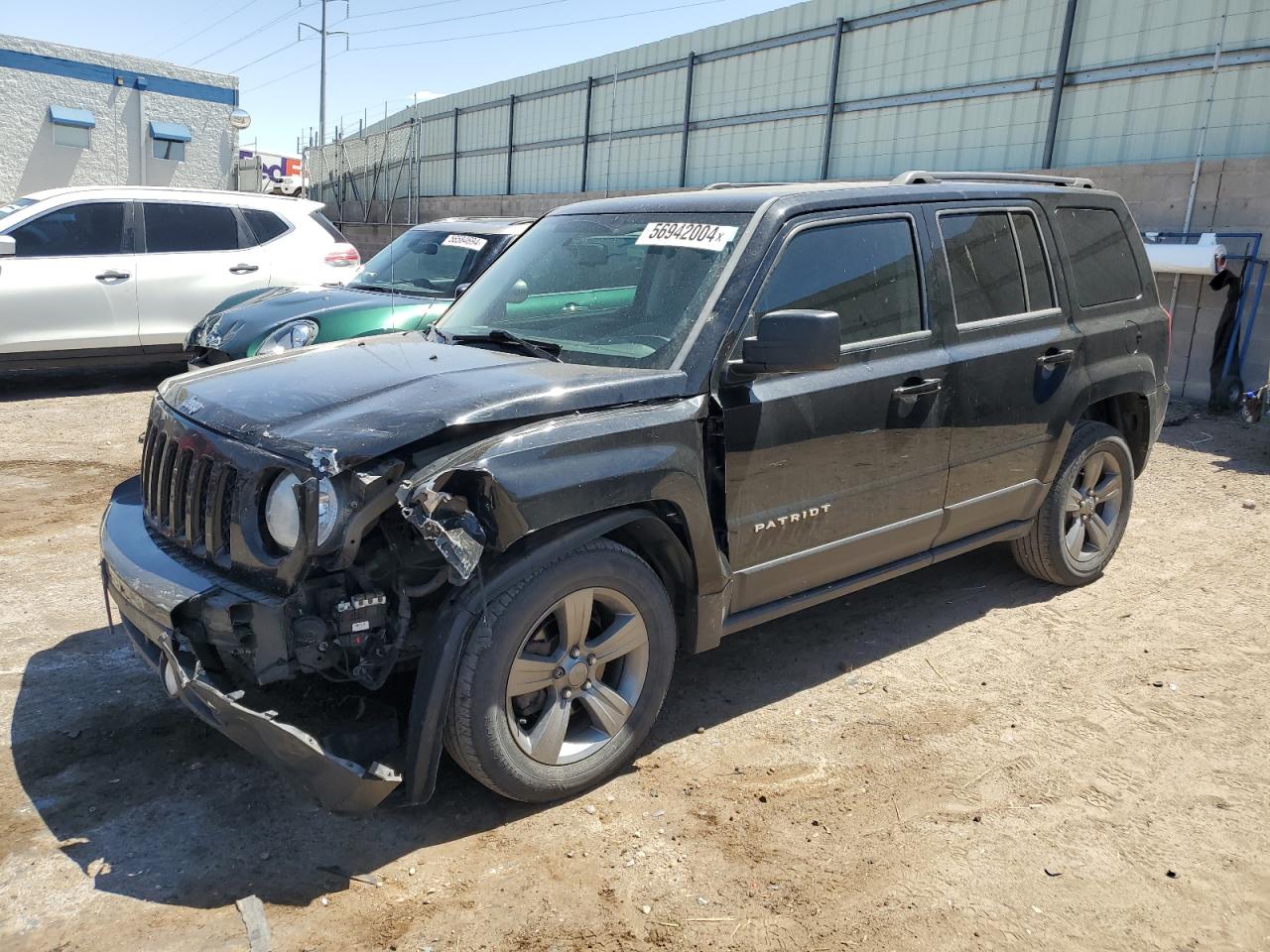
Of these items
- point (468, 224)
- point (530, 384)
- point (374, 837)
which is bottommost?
point (374, 837)

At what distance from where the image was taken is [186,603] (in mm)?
2951

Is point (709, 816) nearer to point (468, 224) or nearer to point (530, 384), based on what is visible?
point (530, 384)

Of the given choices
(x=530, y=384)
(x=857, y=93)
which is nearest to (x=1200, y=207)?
(x=857, y=93)

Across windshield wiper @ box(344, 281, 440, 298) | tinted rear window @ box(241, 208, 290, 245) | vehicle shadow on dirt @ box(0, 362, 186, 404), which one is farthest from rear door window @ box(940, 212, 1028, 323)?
tinted rear window @ box(241, 208, 290, 245)

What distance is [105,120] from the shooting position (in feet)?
76.4

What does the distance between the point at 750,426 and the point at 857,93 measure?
12.0m

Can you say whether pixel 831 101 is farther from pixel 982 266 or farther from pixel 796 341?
pixel 796 341

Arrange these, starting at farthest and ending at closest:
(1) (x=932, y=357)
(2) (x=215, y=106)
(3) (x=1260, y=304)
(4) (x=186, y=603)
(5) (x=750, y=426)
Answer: (2) (x=215, y=106) → (3) (x=1260, y=304) → (1) (x=932, y=357) → (5) (x=750, y=426) → (4) (x=186, y=603)

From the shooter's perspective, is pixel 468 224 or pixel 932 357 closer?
pixel 932 357

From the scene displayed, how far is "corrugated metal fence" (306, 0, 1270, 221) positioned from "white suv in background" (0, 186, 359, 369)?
296 inches

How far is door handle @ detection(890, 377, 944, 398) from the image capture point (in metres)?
4.07

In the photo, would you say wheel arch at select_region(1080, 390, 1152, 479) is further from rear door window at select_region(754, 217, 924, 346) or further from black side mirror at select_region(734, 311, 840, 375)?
black side mirror at select_region(734, 311, 840, 375)

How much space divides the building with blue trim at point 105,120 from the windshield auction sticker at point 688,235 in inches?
883

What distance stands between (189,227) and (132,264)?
728 mm
